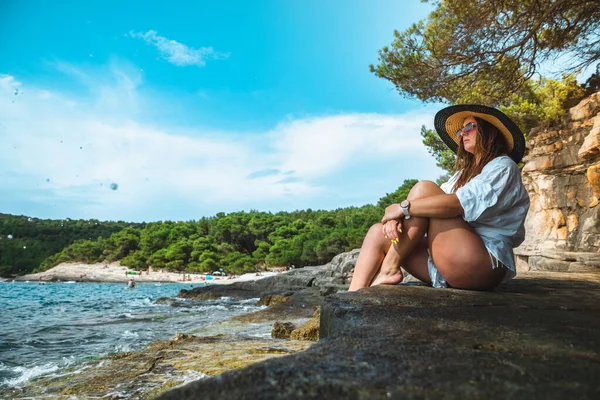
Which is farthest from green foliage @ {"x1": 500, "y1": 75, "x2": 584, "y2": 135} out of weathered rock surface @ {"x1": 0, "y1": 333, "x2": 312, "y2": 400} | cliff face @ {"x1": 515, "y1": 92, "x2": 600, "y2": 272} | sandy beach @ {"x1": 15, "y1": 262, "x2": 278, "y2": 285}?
sandy beach @ {"x1": 15, "y1": 262, "x2": 278, "y2": 285}

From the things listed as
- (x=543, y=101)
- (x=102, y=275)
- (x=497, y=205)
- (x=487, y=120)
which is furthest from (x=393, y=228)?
(x=102, y=275)

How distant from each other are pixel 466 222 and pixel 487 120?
741 millimetres

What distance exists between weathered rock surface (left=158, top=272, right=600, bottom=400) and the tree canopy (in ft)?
18.6

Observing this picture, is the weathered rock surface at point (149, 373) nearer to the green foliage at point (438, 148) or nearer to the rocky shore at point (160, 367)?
the rocky shore at point (160, 367)

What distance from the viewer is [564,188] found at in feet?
Answer: 31.6

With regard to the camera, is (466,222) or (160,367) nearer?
(466,222)

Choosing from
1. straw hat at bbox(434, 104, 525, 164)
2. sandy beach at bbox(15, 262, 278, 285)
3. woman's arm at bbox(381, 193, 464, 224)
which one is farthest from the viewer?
sandy beach at bbox(15, 262, 278, 285)

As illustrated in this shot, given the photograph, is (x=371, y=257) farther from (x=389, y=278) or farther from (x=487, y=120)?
(x=487, y=120)

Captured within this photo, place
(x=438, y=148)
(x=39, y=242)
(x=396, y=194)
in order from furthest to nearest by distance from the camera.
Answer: (x=39, y=242) → (x=396, y=194) → (x=438, y=148)

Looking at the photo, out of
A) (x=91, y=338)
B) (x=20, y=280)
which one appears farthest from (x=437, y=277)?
(x=20, y=280)

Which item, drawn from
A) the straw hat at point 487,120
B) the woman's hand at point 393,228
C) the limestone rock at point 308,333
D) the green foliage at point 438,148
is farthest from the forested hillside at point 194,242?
the woman's hand at point 393,228

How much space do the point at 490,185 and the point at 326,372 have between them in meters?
1.71

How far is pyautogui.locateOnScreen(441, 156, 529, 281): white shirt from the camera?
7.45 ft

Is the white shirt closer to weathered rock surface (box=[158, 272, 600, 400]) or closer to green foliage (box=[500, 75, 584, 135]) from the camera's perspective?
weathered rock surface (box=[158, 272, 600, 400])
